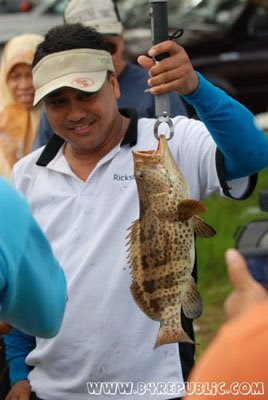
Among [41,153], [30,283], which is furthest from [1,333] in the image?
[30,283]

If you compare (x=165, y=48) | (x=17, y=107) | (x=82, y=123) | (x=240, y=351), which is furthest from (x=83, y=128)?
(x=17, y=107)

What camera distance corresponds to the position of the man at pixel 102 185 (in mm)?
2875

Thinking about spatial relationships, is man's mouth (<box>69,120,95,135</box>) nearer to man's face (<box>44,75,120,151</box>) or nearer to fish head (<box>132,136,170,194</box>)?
man's face (<box>44,75,120,151</box>)

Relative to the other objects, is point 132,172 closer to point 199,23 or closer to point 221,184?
point 221,184

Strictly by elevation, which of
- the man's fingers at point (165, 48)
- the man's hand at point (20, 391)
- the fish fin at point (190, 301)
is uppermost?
the man's fingers at point (165, 48)

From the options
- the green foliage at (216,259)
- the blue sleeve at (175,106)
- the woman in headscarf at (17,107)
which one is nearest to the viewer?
the blue sleeve at (175,106)

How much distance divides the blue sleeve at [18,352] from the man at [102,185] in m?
0.13

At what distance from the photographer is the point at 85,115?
122 inches

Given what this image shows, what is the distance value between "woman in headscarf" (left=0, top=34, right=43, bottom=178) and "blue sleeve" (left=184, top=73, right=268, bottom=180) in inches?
75.7

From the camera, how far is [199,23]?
1084 centimetres

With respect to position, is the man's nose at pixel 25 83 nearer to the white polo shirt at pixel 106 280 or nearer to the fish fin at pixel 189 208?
the white polo shirt at pixel 106 280

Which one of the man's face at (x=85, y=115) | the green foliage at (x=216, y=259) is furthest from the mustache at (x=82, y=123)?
the green foliage at (x=216, y=259)

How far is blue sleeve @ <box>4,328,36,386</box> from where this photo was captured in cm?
334

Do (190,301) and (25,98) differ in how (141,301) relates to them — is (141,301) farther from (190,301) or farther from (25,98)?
(25,98)
